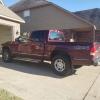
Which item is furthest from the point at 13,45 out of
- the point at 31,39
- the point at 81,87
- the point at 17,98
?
the point at 17,98

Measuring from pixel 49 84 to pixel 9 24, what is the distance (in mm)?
10375

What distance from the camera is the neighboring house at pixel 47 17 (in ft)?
78.2

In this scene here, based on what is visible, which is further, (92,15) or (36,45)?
(92,15)

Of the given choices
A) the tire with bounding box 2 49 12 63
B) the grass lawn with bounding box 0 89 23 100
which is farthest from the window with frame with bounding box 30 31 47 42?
the grass lawn with bounding box 0 89 23 100

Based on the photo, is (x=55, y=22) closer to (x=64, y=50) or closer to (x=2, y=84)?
(x=64, y=50)

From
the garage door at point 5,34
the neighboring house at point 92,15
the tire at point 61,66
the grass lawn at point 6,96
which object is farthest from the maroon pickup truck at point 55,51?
the neighboring house at point 92,15

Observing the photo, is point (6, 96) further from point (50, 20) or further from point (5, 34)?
point (50, 20)

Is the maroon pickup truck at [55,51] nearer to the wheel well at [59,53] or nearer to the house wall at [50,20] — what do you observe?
the wheel well at [59,53]

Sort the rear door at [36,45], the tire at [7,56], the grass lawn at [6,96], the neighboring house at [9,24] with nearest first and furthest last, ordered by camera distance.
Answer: the grass lawn at [6,96], the rear door at [36,45], the tire at [7,56], the neighboring house at [9,24]

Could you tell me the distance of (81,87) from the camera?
26.8 feet

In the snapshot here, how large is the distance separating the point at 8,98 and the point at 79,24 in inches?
718

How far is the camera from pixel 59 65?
1009cm

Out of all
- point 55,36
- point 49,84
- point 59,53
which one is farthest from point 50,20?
point 49,84

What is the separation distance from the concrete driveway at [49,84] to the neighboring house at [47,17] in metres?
13.5
